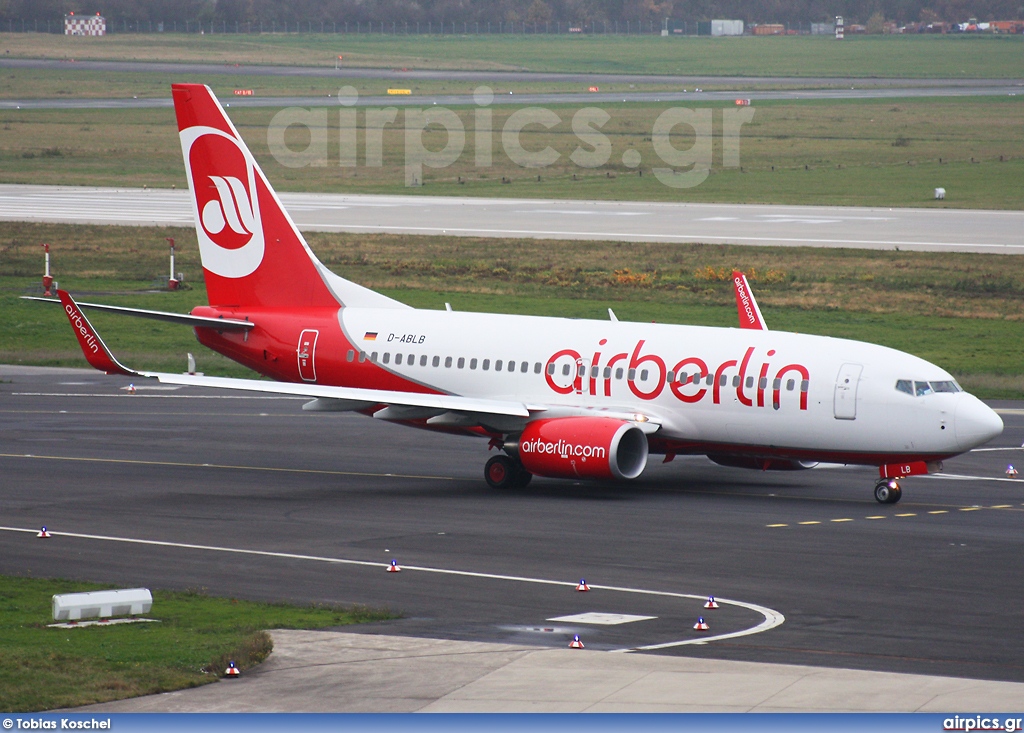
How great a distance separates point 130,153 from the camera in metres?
142

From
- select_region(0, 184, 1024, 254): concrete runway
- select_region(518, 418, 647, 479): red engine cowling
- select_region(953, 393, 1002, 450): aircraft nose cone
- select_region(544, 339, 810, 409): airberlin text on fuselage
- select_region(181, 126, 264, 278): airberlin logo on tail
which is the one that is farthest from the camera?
select_region(0, 184, 1024, 254): concrete runway

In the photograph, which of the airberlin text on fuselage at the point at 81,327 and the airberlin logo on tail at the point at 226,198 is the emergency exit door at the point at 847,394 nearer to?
the airberlin logo on tail at the point at 226,198

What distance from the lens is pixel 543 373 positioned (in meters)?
39.2

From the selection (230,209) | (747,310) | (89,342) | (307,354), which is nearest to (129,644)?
(89,342)

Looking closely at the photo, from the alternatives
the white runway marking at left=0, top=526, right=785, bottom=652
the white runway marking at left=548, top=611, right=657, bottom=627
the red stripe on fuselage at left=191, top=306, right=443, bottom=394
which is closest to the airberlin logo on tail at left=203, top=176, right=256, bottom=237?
the red stripe on fuselage at left=191, top=306, right=443, bottom=394

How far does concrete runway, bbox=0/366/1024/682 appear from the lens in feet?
78.4

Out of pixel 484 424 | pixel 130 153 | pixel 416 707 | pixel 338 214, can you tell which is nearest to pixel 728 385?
pixel 484 424

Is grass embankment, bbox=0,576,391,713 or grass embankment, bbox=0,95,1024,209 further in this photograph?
grass embankment, bbox=0,95,1024,209

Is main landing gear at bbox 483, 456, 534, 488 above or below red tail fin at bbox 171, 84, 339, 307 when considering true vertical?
below

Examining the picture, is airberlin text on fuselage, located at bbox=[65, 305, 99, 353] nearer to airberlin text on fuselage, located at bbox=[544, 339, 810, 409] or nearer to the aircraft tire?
airberlin text on fuselage, located at bbox=[544, 339, 810, 409]

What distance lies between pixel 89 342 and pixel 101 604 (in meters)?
13.7

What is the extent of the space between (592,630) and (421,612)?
9.64 feet

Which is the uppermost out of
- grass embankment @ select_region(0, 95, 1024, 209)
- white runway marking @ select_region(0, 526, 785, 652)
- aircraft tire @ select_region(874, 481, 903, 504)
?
grass embankment @ select_region(0, 95, 1024, 209)

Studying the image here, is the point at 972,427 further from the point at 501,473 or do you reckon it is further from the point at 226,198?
the point at 226,198
